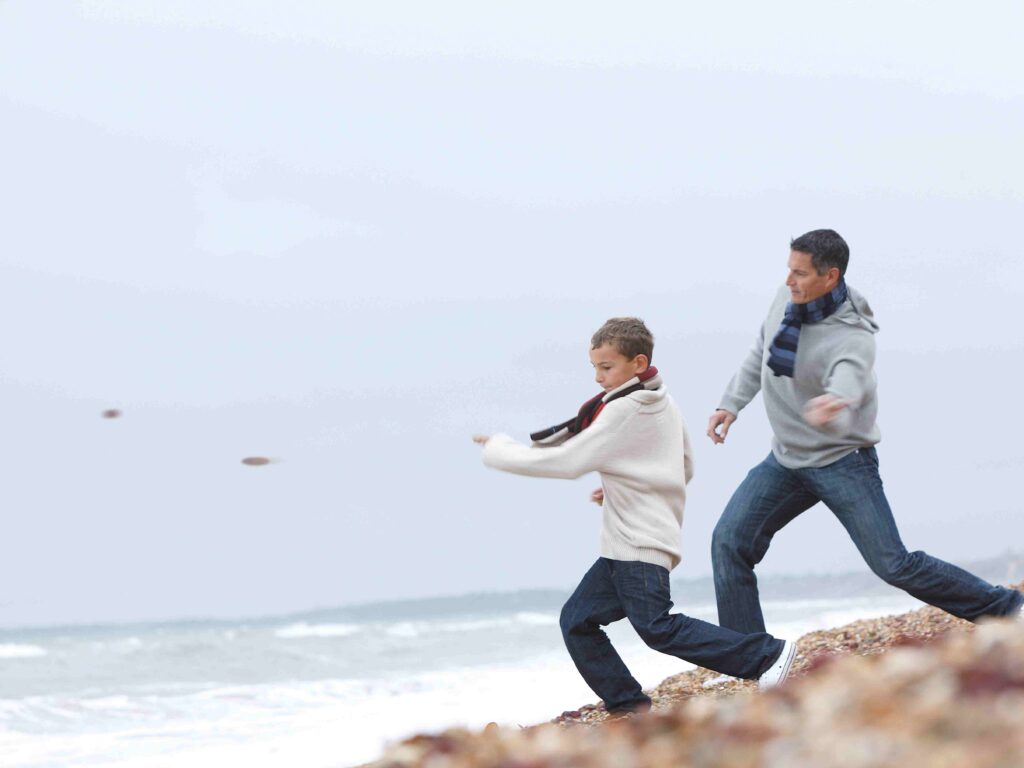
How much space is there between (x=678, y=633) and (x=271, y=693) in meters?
7.18

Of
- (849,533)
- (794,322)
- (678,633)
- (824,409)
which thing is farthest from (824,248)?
(678,633)

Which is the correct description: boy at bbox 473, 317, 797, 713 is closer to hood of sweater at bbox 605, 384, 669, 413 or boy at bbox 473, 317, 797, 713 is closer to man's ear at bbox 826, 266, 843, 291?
hood of sweater at bbox 605, 384, 669, 413

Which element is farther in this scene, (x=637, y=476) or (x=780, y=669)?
(x=780, y=669)

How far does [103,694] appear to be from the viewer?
38.6 ft

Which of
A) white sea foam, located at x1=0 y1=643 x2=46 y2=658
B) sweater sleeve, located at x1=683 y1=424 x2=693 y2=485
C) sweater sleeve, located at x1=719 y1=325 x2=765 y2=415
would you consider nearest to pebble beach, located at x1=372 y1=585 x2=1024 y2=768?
sweater sleeve, located at x1=683 y1=424 x2=693 y2=485

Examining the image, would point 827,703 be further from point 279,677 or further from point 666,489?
point 279,677

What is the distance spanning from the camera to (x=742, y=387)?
5543mm

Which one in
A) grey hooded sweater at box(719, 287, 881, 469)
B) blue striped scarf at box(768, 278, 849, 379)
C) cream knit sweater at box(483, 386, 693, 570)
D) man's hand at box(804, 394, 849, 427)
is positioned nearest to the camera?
man's hand at box(804, 394, 849, 427)

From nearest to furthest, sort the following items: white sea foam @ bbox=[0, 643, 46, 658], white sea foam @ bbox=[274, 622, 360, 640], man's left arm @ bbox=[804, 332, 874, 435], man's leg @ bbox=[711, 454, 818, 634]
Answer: man's left arm @ bbox=[804, 332, 874, 435] < man's leg @ bbox=[711, 454, 818, 634] < white sea foam @ bbox=[0, 643, 46, 658] < white sea foam @ bbox=[274, 622, 360, 640]

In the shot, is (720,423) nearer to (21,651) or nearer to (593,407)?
(593,407)

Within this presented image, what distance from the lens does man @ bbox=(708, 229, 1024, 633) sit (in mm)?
5027

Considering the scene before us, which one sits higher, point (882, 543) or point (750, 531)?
point (750, 531)

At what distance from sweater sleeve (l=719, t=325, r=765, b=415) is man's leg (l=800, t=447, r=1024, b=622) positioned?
50 cm

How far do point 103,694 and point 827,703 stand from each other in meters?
10.6
